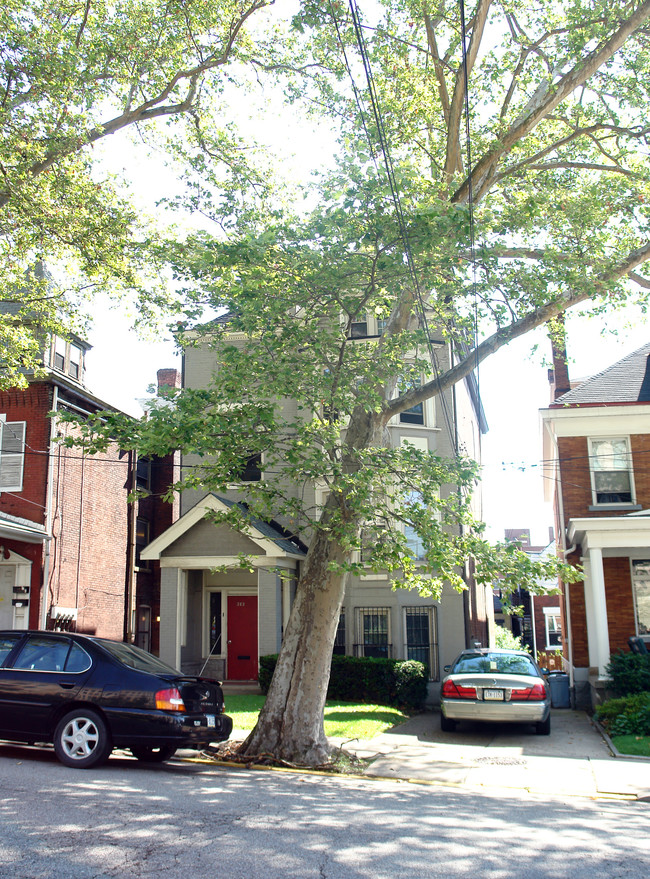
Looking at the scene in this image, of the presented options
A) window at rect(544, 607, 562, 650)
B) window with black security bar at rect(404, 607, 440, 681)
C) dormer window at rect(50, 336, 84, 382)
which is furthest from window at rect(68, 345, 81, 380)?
window at rect(544, 607, 562, 650)

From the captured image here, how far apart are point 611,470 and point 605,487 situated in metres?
0.46

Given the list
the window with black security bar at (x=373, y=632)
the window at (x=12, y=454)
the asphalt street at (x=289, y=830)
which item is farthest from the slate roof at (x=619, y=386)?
the window at (x=12, y=454)

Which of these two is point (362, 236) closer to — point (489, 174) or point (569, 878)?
point (489, 174)

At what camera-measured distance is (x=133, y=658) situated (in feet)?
30.6

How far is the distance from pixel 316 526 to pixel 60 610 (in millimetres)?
12294

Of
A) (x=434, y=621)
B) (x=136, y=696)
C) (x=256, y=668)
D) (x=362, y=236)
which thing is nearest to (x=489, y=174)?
(x=362, y=236)

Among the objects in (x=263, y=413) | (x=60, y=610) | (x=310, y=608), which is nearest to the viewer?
(x=263, y=413)

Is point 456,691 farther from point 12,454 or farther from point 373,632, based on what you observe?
point 12,454

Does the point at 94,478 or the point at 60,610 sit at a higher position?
the point at 94,478

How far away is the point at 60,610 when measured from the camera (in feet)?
65.1

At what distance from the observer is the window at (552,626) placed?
4197 centimetres

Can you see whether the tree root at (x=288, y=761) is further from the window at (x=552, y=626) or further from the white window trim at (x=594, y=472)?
the window at (x=552, y=626)

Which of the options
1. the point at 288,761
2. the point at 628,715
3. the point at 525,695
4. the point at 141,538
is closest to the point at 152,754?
the point at 288,761

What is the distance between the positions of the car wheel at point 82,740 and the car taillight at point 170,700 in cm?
64
